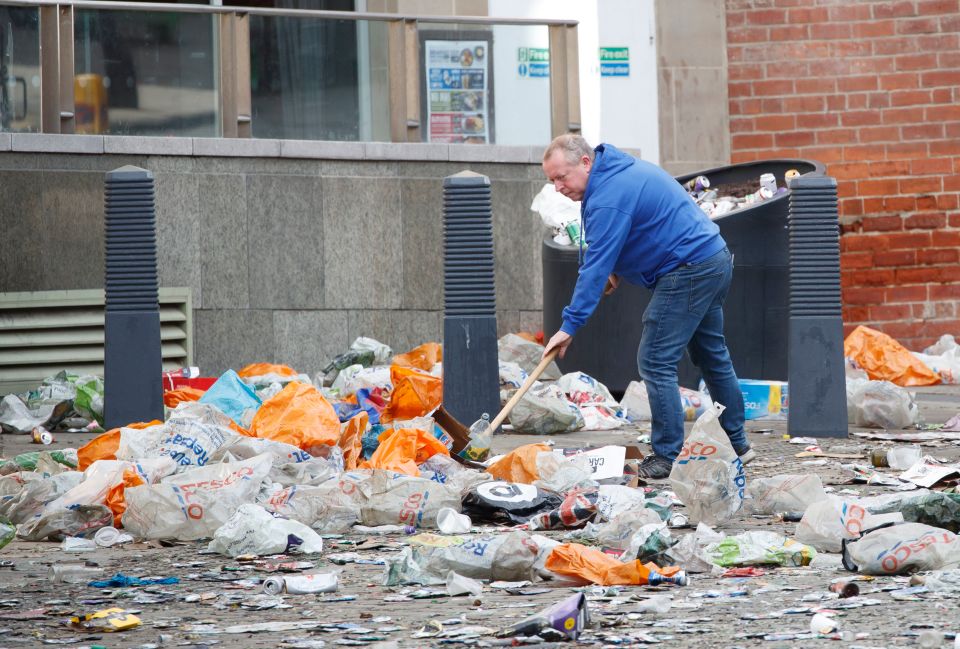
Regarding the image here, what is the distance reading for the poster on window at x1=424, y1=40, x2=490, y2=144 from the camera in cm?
1149

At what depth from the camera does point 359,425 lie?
704 cm

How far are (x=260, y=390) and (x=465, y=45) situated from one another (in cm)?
369

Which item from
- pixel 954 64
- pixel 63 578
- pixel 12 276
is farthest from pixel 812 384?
pixel 954 64

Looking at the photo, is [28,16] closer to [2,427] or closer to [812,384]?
[2,427]

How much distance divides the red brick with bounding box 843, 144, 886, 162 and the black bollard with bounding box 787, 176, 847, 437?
5545mm

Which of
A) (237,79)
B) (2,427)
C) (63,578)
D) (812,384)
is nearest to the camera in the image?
(63,578)

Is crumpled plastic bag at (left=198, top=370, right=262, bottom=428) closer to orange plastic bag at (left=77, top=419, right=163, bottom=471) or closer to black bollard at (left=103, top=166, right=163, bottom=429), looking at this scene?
black bollard at (left=103, top=166, right=163, bottom=429)

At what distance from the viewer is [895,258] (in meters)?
13.2

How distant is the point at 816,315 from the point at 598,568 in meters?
3.85

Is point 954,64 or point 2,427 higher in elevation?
point 954,64

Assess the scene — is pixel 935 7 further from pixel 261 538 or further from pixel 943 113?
pixel 261 538

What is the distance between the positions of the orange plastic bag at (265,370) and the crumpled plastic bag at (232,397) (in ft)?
6.05

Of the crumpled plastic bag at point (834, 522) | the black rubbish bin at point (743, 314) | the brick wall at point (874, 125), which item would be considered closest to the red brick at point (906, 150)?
the brick wall at point (874, 125)

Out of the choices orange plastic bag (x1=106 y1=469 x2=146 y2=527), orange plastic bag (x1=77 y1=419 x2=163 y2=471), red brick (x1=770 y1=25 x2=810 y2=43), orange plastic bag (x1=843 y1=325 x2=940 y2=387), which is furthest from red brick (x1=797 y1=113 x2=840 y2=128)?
orange plastic bag (x1=106 y1=469 x2=146 y2=527)
